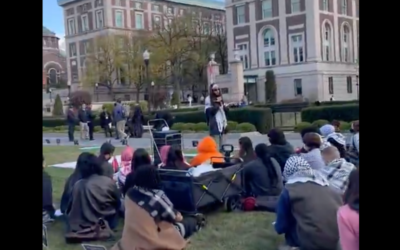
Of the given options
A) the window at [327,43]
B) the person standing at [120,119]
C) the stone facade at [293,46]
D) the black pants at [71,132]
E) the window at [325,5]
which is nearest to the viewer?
the person standing at [120,119]

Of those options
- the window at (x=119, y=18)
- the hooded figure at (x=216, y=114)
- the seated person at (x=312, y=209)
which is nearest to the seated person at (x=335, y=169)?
the seated person at (x=312, y=209)

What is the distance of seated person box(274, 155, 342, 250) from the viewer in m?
3.17

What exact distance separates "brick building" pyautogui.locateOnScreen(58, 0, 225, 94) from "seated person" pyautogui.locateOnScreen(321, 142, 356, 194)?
8820mm

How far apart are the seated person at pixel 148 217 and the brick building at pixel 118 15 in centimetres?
924

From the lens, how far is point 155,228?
3.44 m

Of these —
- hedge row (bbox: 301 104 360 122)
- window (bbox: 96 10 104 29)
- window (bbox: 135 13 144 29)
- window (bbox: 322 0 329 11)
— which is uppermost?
window (bbox: 322 0 329 11)

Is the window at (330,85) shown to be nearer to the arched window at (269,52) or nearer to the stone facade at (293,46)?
the stone facade at (293,46)

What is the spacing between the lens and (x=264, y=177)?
507cm

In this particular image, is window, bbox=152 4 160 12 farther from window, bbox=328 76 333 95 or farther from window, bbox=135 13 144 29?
window, bbox=328 76 333 95

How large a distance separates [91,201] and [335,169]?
203cm

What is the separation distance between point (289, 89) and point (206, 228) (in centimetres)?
2618

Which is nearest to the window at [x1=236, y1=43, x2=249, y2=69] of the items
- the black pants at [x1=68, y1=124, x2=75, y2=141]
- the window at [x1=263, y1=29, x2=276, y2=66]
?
the window at [x1=263, y1=29, x2=276, y2=66]

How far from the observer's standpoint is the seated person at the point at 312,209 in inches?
125
